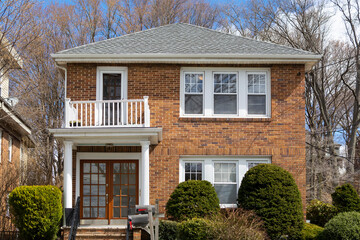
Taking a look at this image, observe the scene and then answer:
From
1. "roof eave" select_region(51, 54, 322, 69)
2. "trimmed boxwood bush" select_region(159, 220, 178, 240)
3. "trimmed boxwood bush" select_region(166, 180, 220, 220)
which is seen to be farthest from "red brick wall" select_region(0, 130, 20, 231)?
"trimmed boxwood bush" select_region(166, 180, 220, 220)

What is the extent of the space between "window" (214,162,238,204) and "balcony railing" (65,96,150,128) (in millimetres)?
3043

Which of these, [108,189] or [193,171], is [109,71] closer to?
[108,189]

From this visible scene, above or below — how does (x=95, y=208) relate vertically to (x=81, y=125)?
below

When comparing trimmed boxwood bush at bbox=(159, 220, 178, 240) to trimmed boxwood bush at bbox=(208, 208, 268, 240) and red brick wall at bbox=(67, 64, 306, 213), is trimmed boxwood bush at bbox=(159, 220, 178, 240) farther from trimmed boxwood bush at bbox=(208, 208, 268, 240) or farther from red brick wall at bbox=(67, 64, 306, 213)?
red brick wall at bbox=(67, 64, 306, 213)

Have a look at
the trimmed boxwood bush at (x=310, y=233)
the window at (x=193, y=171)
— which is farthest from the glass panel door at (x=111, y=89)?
the trimmed boxwood bush at (x=310, y=233)

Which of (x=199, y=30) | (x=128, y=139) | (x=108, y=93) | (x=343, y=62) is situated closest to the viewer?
(x=128, y=139)

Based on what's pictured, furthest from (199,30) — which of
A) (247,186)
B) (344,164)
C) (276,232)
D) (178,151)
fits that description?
(344,164)

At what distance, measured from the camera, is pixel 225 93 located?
18.8 meters

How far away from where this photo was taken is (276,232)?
633 inches

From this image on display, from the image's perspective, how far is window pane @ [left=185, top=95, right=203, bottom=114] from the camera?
18.7 meters

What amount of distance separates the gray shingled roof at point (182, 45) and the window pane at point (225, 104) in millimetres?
1527

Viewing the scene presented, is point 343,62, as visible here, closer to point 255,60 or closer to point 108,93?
point 255,60

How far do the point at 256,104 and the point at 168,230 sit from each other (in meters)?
5.47

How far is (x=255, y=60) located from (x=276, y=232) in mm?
5760
